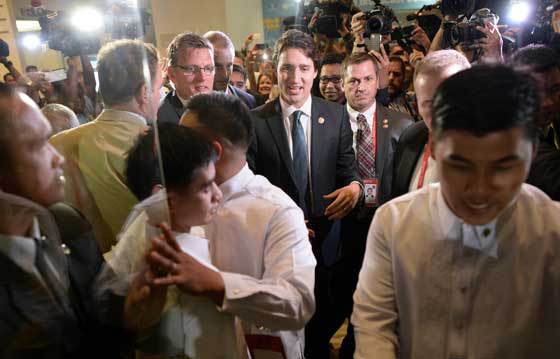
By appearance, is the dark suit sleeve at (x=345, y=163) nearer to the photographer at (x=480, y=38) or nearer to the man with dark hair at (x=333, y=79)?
the photographer at (x=480, y=38)

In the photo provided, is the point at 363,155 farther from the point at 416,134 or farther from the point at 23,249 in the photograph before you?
the point at 23,249

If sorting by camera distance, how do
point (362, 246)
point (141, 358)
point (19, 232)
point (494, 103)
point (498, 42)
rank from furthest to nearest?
1. point (362, 246)
2. point (498, 42)
3. point (141, 358)
4. point (494, 103)
5. point (19, 232)

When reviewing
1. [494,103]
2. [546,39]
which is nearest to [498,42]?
[546,39]

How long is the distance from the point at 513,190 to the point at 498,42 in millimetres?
1341

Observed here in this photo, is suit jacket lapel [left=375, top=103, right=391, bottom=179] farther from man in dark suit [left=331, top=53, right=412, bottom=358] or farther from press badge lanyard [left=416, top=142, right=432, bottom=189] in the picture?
press badge lanyard [left=416, top=142, right=432, bottom=189]

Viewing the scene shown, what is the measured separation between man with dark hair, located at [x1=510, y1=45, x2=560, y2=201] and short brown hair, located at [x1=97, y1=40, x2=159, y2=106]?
2.64ft

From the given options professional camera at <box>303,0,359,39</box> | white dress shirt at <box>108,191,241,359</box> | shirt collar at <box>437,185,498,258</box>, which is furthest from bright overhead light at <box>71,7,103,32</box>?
professional camera at <box>303,0,359,39</box>

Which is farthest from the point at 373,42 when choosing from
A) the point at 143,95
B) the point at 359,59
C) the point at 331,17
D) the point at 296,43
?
the point at 143,95

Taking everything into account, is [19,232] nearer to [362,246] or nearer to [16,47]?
[16,47]

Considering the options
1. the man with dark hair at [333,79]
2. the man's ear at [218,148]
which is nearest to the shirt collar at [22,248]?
the man's ear at [218,148]

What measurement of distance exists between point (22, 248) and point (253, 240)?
0.50 meters

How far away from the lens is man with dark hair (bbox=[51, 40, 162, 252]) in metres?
0.67

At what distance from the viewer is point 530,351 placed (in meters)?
0.79

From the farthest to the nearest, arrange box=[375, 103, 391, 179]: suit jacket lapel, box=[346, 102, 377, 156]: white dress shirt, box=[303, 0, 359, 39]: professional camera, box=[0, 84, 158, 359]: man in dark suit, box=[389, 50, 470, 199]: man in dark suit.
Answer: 1. box=[303, 0, 359, 39]: professional camera
2. box=[346, 102, 377, 156]: white dress shirt
3. box=[375, 103, 391, 179]: suit jacket lapel
4. box=[389, 50, 470, 199]: man in dark suit
5. box=[0, 84, 158, 359]: man in dark suit
